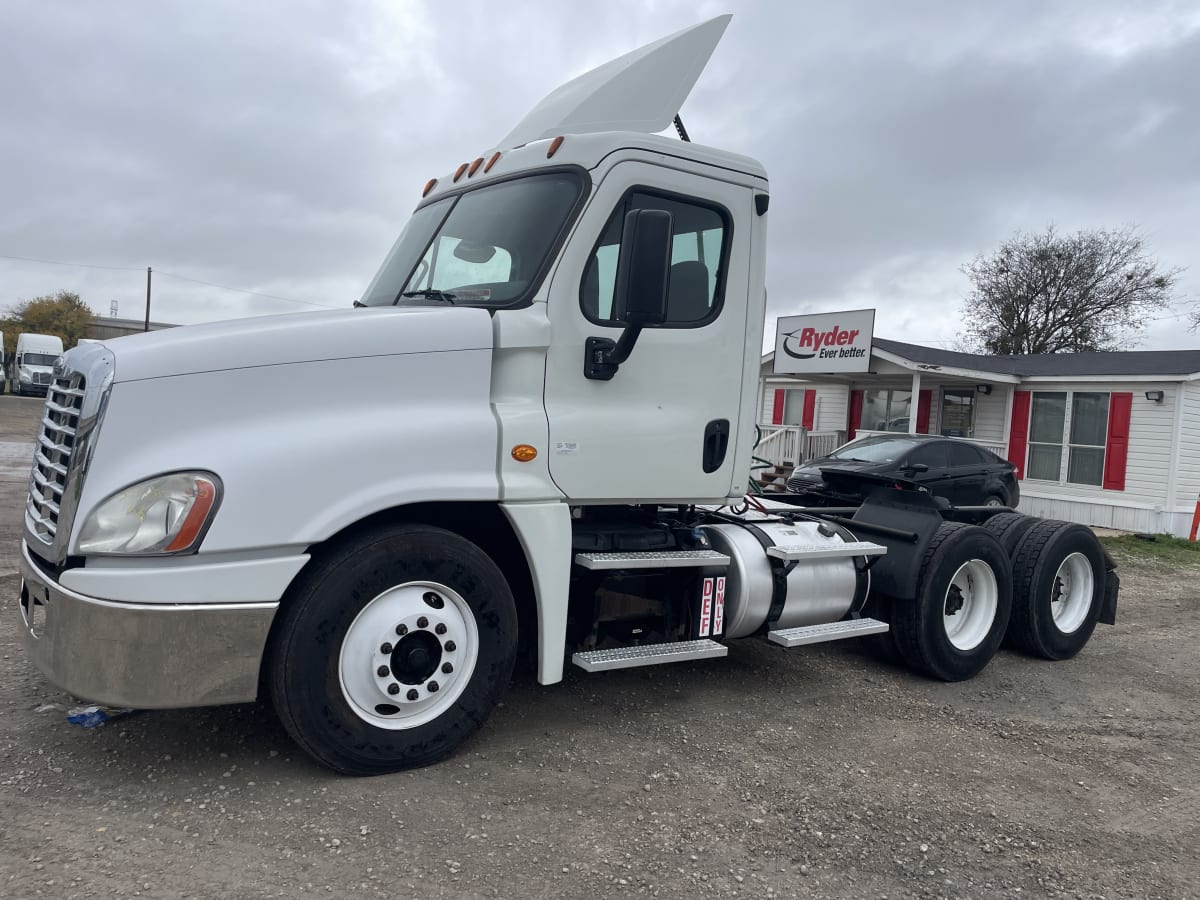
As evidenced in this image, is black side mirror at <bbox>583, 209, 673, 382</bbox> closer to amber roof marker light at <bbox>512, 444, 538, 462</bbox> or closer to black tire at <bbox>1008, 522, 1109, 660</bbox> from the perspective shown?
amber roof marker light at <bbox>512, 444, 538, 462</bbox>

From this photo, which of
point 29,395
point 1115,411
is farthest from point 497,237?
point 29,395

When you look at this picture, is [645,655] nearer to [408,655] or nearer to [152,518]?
[408,655]

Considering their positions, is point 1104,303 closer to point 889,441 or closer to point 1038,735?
point 889,441

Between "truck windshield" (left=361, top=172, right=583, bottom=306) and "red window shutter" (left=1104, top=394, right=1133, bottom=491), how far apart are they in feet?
55.1

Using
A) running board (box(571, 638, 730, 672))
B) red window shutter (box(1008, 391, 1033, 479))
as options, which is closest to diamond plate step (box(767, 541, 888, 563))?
running board (box(571, 638, 730, 672))

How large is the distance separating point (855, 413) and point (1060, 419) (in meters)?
5.03

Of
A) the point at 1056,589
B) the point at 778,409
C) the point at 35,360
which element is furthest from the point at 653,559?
the point at 35,360

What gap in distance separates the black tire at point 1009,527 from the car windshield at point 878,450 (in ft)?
20.8

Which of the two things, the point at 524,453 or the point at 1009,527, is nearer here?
the point at 524,453

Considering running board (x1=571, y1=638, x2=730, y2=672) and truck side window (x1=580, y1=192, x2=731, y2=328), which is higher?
truck side window (x1=580, y1=192, x2=731, y2=328)

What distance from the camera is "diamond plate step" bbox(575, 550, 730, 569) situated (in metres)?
4.20

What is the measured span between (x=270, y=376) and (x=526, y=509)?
1201 millimetres

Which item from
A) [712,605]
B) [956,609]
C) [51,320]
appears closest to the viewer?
[712,605]

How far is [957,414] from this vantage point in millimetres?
20859
